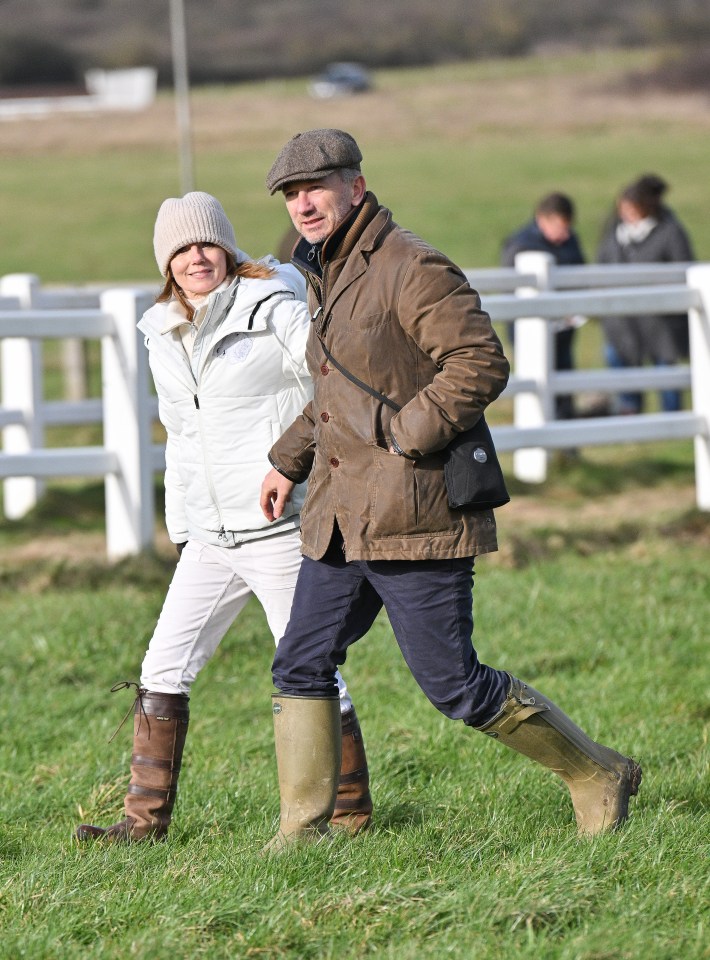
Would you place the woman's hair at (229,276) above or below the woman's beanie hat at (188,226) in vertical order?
below

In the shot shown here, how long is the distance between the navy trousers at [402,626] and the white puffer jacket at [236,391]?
1.20 feet

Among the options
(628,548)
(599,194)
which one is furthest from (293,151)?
(599,194)

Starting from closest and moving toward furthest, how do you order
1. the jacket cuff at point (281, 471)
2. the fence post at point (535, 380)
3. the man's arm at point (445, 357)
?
the man's arm at point (445, 357) → the jacket cuff at point (281, 471) → the fence post at point (535, 380)

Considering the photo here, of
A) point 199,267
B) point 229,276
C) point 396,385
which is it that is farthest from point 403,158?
point 396,385

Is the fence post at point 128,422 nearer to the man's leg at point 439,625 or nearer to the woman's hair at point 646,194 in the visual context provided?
the man's leg at point 439,625

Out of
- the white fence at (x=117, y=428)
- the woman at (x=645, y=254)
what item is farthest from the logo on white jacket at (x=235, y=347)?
the woman at (x=645, y=254)

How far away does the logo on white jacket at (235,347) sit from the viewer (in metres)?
4.10

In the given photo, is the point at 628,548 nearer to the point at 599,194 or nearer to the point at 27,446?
the point at 27,446

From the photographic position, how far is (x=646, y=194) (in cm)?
1159

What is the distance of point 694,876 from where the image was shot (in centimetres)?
349

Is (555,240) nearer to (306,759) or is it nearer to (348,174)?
(348,174)

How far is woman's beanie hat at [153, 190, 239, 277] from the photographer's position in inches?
158

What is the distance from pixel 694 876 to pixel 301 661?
1.08 metres

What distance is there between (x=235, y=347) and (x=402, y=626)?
931mm
